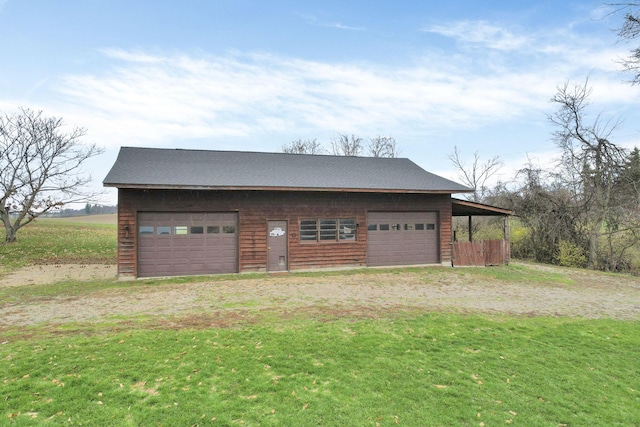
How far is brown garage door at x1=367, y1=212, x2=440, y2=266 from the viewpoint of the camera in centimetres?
1422

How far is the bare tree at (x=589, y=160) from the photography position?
56.0 ft

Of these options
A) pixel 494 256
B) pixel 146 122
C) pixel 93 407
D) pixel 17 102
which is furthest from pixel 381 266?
pixel 17 102

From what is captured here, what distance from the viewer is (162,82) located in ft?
53.3

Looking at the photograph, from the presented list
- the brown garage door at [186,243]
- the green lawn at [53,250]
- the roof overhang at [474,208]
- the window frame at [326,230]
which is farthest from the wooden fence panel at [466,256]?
the green lawn at [53,250]

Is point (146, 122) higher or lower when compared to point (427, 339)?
higher

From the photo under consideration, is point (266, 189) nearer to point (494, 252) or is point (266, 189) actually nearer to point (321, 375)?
point (321, 375)

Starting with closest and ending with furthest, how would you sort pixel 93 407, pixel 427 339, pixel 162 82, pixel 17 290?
pixel 93 407, pixel 427 339, pixel 17 290, pixel 162 82

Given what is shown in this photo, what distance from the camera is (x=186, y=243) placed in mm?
12203

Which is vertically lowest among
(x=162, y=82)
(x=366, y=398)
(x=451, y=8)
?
(x=366, y=398)

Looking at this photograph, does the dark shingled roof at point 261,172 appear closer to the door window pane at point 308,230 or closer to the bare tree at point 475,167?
the door window pane at point 308,230

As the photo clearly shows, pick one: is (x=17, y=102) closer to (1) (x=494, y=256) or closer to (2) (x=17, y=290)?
(2) (x=17, y=290)

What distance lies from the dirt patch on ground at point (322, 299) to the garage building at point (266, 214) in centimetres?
148

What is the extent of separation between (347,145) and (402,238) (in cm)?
2602

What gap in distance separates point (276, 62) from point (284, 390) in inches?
759
